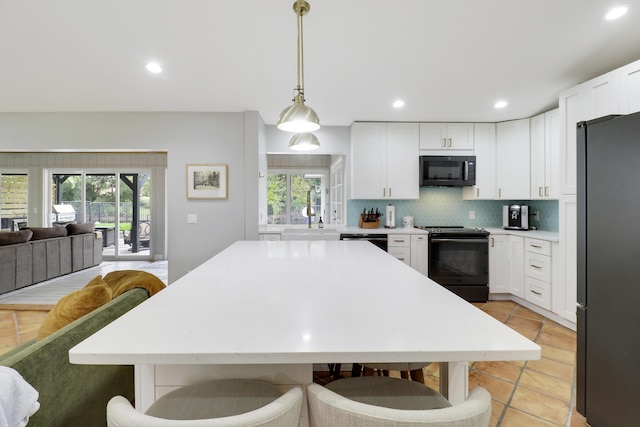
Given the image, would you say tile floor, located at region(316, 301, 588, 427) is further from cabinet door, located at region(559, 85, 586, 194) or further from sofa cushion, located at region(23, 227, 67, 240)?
sofa cushion, located at region(23, 227, 67, 240)

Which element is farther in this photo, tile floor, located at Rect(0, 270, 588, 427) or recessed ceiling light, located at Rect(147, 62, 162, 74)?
recessed ceiling light, located at Rect(147, 62, 162, 74)

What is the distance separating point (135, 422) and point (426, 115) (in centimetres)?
419

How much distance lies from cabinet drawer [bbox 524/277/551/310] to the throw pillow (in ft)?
12.2

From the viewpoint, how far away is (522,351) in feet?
2.54

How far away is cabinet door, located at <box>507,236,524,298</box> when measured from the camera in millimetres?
3779

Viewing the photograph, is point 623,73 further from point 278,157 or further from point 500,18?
point 278,157

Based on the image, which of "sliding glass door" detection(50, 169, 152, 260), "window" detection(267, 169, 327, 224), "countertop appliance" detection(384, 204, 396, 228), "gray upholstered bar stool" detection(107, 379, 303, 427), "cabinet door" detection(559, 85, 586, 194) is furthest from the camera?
"sliding glass door" detection(50, 169, 152, 260)

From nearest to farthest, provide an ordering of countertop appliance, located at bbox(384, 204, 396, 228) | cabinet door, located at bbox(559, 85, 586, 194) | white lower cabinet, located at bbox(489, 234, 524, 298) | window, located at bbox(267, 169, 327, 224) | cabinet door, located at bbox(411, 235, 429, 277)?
cabinet door, located at bbox(559, 85, 586, 194)
white lower cabinet, located at bbox(489, 234, 524, 298)
cabinet door, located at bbox(411, 235, 429, 277)
countertop appliance, located at bbox(384, 204, 396, 228)
window, located at bbox(267, 169, 327, 224)

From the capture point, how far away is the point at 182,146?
159 inches

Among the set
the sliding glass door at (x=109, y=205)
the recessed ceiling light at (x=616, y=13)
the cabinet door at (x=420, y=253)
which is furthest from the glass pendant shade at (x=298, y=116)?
the sliding glass door at (x=109, y=205)

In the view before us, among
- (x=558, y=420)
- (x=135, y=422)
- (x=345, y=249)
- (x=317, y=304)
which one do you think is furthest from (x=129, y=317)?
(x=558, y=420)

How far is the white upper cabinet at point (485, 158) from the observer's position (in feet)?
14.0

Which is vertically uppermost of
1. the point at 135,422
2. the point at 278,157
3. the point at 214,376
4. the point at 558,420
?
the point at 278,157

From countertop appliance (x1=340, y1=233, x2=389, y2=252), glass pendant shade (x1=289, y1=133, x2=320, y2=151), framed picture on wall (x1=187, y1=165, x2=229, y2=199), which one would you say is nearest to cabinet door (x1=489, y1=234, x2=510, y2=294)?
countertop appliance (x1=340, y1=233, x2=389, y2=252)
